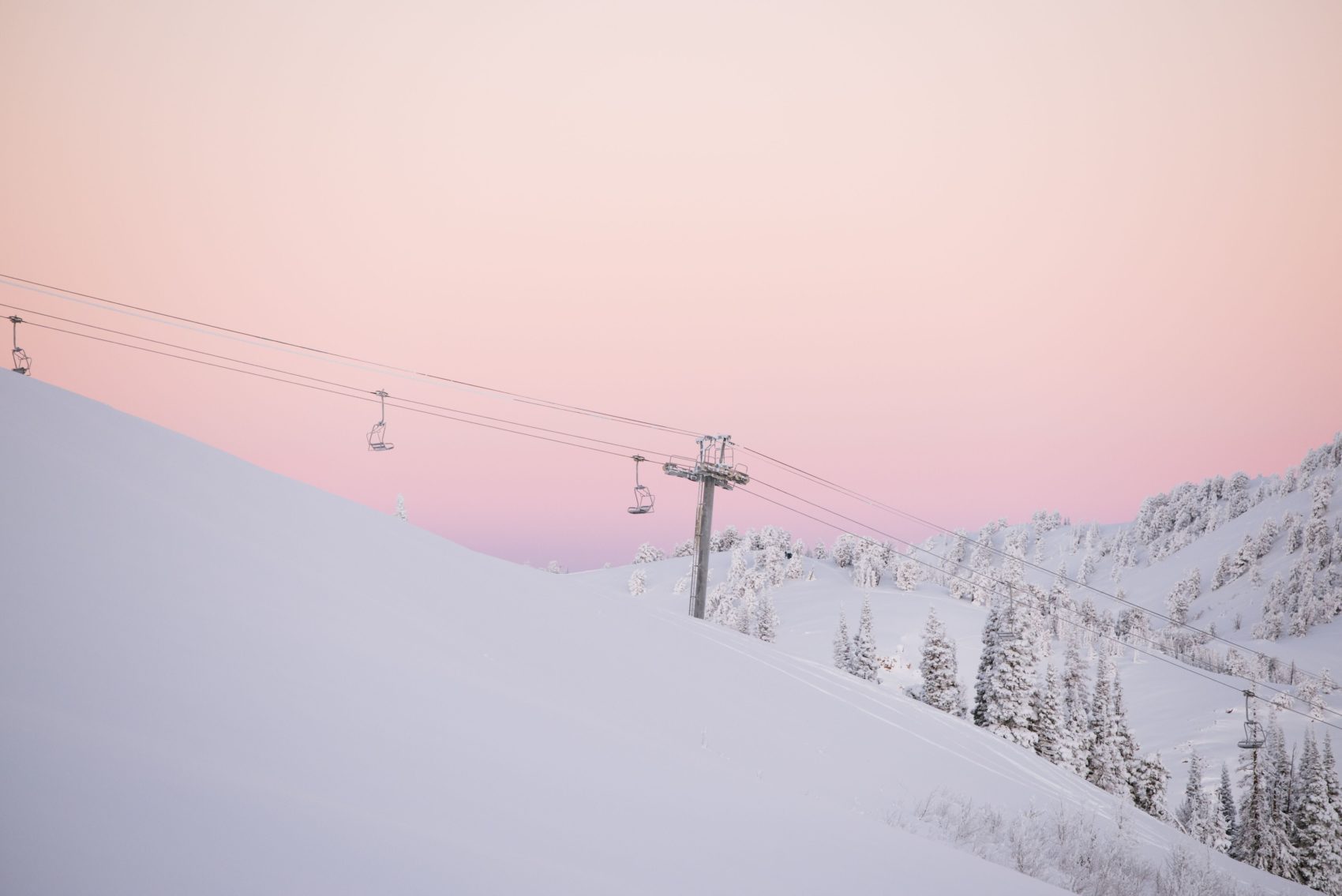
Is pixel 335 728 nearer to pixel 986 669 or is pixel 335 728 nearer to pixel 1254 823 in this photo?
pixel 986 669

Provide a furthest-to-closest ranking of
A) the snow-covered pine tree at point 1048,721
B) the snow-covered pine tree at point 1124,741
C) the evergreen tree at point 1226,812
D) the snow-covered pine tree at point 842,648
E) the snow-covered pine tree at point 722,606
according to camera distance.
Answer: the snow-covered pine tree at point 722,606 → the snow-covered pine tree at point 842,648 → the evergreen tree at point 1226,812 → the snow-covered pine tree at point 1124,741 → the snow-covered pine tree at point 1048,721

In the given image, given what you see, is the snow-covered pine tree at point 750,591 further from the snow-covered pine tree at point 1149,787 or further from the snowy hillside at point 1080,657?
the snow-covered pine tree at point 1149,787

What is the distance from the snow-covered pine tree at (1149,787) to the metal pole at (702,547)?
44.7 m

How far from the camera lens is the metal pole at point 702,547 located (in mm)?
22141

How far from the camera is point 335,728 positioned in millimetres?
4047

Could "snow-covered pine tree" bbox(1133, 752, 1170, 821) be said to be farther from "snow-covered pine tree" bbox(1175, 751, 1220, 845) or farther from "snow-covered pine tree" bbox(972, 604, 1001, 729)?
"snow-covered pine tree" bbox(972, 604, 1001, 729)

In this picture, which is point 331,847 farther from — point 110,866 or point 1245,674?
point 1245,674

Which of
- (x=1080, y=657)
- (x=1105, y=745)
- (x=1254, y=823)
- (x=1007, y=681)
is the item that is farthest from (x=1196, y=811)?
(x=1007, y=681)

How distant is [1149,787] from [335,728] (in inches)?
2458

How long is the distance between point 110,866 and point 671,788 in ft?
11.4

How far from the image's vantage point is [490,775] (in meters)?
4.27

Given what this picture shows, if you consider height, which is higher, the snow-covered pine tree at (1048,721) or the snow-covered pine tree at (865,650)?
the snow-covered pine tree at (865,650)

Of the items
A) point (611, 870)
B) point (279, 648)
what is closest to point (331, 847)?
point (611, 870)

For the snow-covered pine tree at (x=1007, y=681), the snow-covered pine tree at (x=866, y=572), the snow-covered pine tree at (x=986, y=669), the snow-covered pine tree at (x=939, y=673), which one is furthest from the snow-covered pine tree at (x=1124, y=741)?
the snow-covered pine tree at (x=866, y=572)
